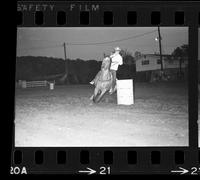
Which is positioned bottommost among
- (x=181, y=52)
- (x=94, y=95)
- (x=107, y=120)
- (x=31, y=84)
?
(x=107, y=120)

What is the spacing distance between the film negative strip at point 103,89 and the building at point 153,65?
11 mm

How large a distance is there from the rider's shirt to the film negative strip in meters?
0.01

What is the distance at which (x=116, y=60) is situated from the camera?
21.4ft

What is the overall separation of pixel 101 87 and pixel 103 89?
1.3 inches

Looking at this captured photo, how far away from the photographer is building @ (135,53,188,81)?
256 inches

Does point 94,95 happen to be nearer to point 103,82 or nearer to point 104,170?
point 103,82

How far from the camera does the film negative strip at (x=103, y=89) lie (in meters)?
6.46

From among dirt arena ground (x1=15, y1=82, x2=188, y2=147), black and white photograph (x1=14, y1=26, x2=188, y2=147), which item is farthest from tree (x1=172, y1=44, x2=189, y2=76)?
dirt arena ground (x1=15, y1=82, x2=188, y2=147)

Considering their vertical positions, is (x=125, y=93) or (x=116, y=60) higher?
(x=116, y=60)

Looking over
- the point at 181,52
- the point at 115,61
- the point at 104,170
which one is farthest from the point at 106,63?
the point at 104,170

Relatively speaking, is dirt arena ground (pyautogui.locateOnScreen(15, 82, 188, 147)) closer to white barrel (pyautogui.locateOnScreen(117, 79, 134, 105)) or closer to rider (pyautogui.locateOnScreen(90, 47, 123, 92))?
white barrel (pyautogui.locateOnScreen(117, 79, 134, 105))

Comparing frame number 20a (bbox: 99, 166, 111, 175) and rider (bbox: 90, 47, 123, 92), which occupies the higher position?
rider (bbox: 90, 47, 123, 92)

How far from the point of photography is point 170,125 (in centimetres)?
648
